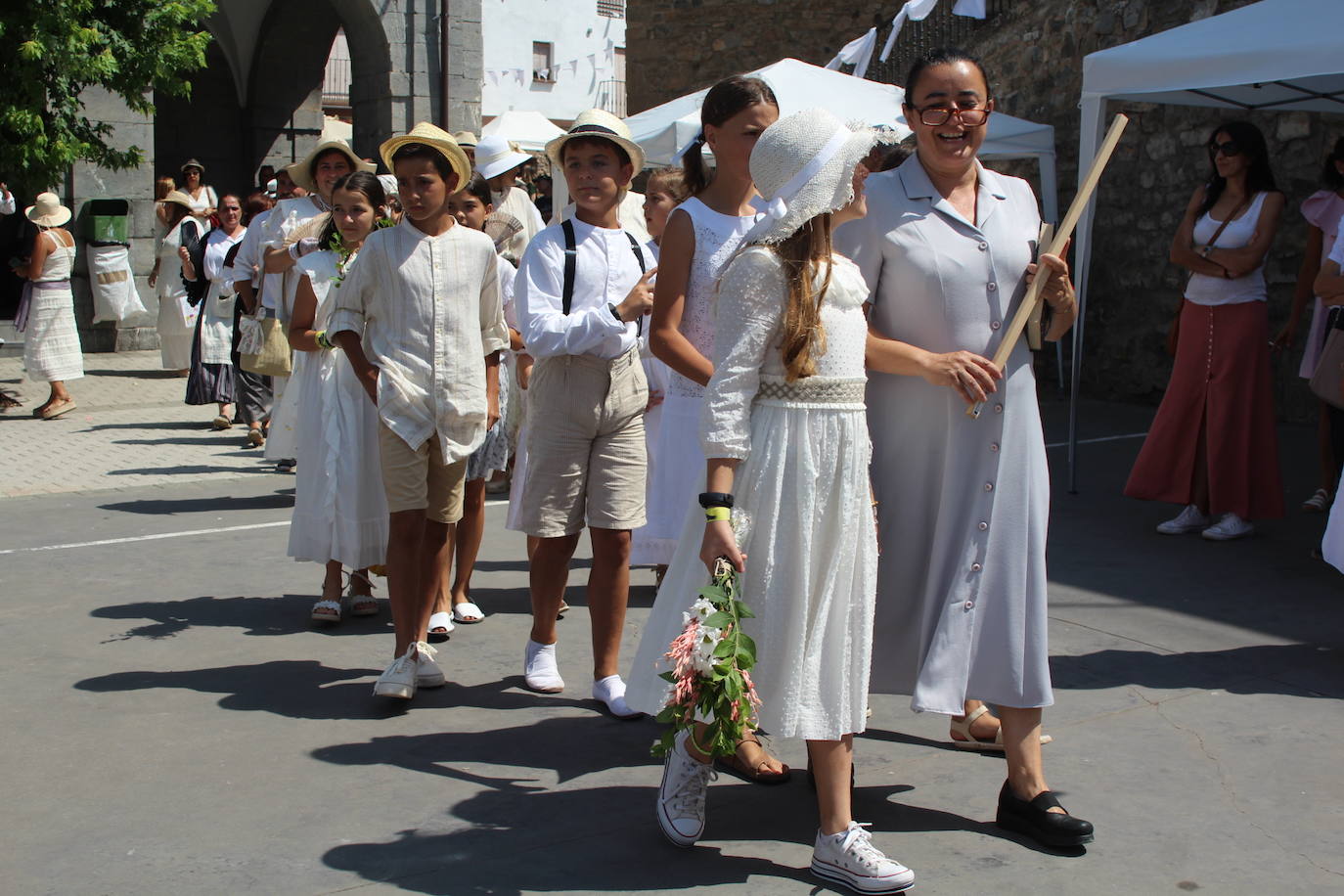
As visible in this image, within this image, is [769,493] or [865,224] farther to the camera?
[865,224]

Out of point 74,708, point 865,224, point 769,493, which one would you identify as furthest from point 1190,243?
point 74,708

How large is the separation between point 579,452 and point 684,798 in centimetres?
145

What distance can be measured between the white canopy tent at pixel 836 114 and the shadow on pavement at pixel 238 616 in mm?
5506

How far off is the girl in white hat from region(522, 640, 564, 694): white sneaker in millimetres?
8173

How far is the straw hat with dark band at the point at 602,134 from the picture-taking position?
15.1ft

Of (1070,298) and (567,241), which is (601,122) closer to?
(567,241)

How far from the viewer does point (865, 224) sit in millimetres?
3535

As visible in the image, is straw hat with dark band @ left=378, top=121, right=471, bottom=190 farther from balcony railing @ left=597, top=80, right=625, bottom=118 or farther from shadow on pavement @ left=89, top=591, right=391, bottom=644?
balcony railing @ left=597, top=80, right=625, bottom=118

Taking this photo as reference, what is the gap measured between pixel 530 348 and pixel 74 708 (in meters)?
1.87

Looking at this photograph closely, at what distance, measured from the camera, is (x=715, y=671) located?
300 centimetres

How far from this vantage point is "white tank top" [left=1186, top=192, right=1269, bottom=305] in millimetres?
7129

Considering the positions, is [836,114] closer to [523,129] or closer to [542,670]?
[523,129]

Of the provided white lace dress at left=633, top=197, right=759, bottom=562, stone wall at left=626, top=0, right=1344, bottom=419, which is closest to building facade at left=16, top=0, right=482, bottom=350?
stone wall at left=626, top=0, right=1344, bottom=419

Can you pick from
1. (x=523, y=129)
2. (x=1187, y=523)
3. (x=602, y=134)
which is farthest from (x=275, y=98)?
(x=602, y=134)
